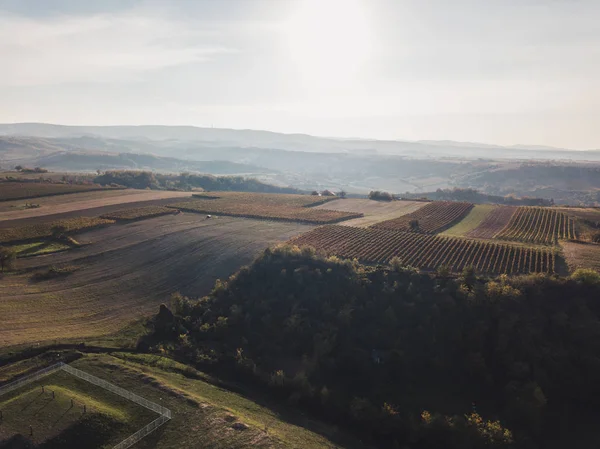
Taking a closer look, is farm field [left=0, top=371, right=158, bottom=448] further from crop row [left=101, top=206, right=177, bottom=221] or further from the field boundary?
crop row [left=101, top=206, right=177, bottom=221]

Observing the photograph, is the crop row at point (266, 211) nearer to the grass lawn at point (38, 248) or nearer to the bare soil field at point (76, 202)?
the bare soil field at point (76, 202)

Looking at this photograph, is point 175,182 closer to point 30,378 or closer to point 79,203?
point 79,203

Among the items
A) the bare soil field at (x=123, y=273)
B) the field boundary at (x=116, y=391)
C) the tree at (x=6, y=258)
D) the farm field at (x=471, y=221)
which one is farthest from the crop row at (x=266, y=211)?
the field boundary at (x=116, y=391)

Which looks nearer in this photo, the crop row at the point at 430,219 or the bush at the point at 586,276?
the bush at the point at 586,276

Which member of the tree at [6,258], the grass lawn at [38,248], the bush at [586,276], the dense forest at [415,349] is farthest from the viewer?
the grass lawn at [38,248]

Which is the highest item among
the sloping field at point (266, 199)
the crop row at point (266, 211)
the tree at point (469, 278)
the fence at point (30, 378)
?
the sloping field at point (266, 199)

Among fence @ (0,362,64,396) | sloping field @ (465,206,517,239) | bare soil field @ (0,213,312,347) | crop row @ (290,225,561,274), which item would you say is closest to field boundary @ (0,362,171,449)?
fence @ (0,362,64,396)

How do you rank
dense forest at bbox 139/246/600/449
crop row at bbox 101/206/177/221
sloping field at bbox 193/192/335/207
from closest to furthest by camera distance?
dense forest at bbox 139/246/600/449 → crop row at bbox 101/206/177/221 → sloping field at bbox 193/192/335/207
